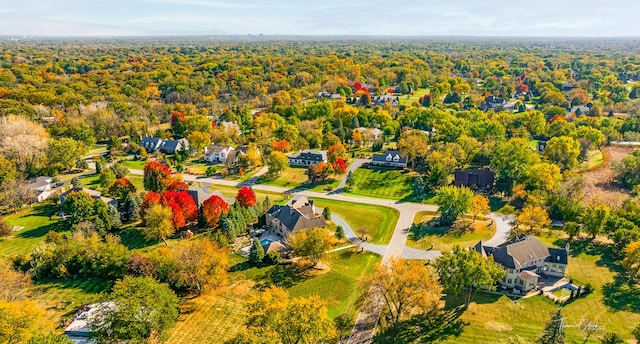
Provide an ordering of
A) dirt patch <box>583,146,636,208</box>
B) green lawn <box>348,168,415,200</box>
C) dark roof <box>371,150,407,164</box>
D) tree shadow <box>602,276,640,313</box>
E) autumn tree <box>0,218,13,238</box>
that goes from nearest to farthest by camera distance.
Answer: tree shadow <box>602,276,640,313</box>
autumn tree <box>0,218,13,238</box>
dirt patch <box>583,146,636,208</box>
green lawn <box>348,168,415,200</box>
dark roof <box>371,150,407,164</box>

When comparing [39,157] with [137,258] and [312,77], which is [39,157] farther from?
[312,77]

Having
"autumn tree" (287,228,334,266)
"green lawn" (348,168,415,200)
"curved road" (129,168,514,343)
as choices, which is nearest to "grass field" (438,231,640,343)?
"curved road" (129,168,514,343)

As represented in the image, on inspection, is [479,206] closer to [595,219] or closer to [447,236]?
[447,236]

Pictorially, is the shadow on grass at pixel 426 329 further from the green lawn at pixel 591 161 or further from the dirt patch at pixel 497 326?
the green lawn at pixel 591 161

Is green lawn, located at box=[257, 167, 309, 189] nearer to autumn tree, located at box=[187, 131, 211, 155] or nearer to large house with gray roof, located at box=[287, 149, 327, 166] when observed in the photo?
large house with gray roof, located at box=[287, 149, 327, 166]

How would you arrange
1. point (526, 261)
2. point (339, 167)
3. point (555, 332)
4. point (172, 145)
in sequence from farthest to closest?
point (172, 145)
point (339, 167)
point (526, 261)
point (555, 332)

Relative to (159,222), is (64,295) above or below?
below

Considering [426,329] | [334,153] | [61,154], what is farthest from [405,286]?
[61,154]

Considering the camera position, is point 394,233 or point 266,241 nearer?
point 266,241
